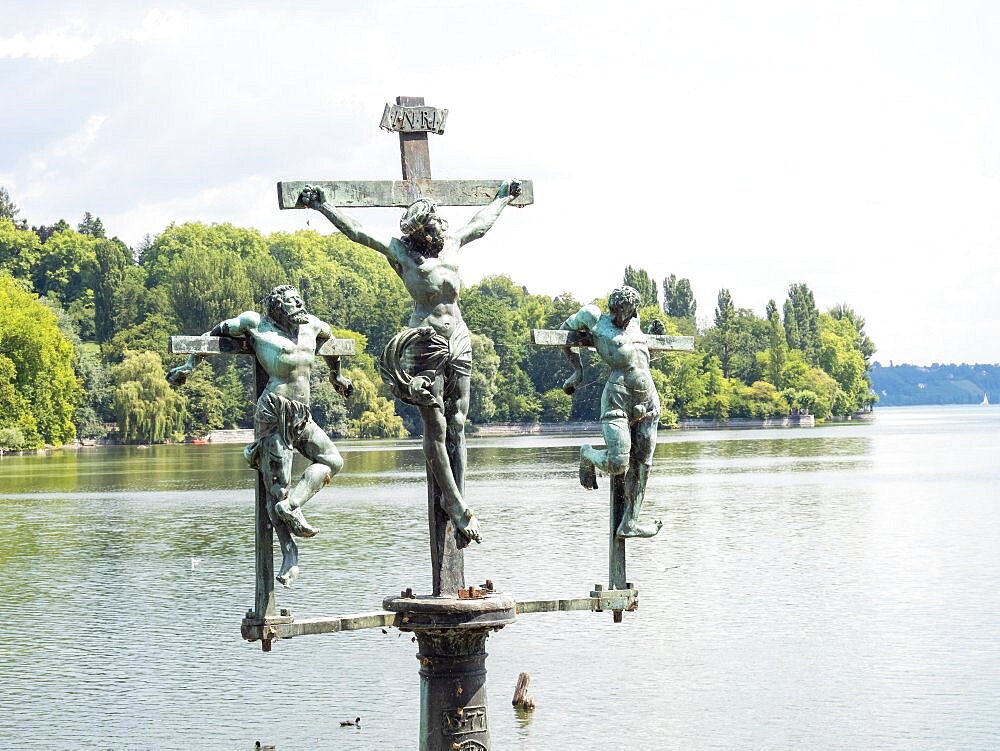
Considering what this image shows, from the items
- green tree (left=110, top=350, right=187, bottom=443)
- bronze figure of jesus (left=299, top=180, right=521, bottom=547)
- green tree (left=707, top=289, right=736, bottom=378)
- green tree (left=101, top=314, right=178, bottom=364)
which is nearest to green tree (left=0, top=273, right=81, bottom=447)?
green tree (left=110, top=350, right=187, bottom=443)

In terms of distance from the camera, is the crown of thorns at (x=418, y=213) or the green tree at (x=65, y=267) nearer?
the crown of thorns at (x=418, y=213)

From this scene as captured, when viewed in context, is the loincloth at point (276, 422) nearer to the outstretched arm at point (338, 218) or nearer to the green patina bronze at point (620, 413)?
the outstretched arm at point (338, 218)

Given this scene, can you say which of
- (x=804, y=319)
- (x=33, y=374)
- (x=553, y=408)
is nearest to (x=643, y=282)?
(x=553, y=408)

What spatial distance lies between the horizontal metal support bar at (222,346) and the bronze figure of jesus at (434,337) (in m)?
0.95

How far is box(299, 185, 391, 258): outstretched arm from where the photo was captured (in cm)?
1011

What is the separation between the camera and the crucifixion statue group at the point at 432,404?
9.85m

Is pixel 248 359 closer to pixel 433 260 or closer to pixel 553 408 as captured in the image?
pixel 553 408

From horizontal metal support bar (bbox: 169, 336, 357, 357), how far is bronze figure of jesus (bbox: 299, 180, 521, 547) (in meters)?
0.95

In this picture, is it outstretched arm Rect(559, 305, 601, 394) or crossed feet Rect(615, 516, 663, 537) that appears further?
crossed feet Rect(615, 516, 663, 537)

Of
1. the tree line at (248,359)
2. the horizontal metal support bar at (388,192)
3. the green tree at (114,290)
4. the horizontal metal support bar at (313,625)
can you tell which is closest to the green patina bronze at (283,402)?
the horizontal metal support bar at (313,625)

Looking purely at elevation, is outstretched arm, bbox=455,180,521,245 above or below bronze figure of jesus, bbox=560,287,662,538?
above

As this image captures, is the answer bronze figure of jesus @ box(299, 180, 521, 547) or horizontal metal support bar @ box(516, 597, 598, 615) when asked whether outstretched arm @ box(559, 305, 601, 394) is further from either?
horizontal metal support bar @ box(516, 597, 598, 615)

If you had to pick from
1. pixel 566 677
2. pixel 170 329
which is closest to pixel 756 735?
pixel 566 677

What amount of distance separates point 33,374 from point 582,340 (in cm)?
8750
